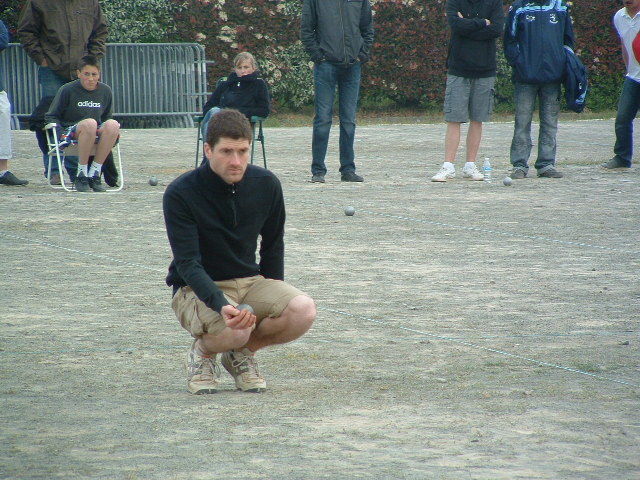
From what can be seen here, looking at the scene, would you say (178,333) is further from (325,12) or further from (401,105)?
(401,105)

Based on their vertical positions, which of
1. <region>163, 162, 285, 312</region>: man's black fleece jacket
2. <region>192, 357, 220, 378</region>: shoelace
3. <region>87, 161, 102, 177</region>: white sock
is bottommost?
<region>87, 161, 102, 177</region>: white sock

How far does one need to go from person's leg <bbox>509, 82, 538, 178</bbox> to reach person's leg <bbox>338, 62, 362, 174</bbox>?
1.67 metres

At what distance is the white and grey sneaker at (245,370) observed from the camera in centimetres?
482

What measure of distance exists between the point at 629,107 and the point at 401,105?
11.4 meters

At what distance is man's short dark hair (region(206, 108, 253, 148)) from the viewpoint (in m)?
4.78

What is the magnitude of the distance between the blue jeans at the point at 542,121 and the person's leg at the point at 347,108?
5.49 feet

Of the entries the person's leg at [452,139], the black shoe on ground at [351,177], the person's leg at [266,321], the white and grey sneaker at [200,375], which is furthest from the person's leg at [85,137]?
the white and grey sneaker at [200,375]

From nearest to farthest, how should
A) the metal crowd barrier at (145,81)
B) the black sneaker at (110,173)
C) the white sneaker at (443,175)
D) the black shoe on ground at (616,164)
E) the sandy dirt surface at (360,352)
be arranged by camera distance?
the sandy dirt surface at (360,352) < the black sneaker at (110,173) < the white sneaker at (443,175) < the black shoe on ground at (616,164) < the metal crowd barrier at (145,81)

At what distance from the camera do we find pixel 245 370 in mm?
4859

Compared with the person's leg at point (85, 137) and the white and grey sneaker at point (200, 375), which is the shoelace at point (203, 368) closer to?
the white and grey sneaker at point (200, 375)

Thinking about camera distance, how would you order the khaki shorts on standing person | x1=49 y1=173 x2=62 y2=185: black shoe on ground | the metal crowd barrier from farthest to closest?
the metal crowd barrier
the khaki shorts on standing person
x1=49 y1=173 x2=62 y2=185: black shoe on ground

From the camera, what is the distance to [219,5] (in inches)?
883

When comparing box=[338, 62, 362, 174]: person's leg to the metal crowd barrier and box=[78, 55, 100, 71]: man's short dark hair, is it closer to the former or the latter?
box=[78, 55, 100, 71]: man's short dark hair

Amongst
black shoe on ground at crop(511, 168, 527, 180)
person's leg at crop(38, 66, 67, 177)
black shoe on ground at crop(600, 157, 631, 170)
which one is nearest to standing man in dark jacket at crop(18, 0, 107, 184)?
person's leg at crop(38, 66, 67, 177)
